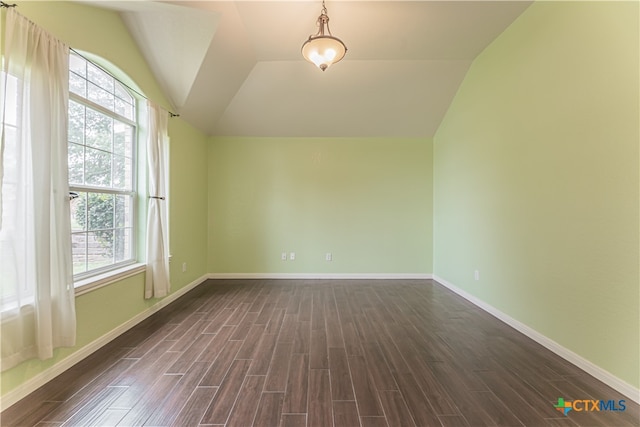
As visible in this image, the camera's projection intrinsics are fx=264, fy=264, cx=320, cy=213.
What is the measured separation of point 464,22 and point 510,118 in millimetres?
1113

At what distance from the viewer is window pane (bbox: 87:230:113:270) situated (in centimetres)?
240

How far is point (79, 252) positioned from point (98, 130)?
1.12 m

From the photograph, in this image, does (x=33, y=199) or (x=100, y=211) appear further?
(x=100, y=211)

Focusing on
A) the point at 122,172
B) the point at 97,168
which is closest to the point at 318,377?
the point at 97,168

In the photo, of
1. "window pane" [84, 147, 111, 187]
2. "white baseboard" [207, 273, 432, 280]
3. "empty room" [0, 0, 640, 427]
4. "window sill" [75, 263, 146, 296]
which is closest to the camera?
"empty room" [0, 0, 640, 427]

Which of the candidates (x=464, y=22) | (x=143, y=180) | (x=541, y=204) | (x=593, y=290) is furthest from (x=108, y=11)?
(x=593, y=290)

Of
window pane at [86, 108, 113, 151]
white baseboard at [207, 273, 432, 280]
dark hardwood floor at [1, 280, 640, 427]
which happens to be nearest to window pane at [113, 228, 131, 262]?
dark hardwood floor at [1, 280, 640, 427]

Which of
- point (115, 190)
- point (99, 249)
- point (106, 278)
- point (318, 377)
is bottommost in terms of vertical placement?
point (318, 377)

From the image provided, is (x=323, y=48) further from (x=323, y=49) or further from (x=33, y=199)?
(x=33, y=199)

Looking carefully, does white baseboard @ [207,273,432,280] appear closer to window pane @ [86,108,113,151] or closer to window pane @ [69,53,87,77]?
window pane @ [86,108,113,151]

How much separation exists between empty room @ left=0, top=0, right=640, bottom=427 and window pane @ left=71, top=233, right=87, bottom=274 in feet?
0.06

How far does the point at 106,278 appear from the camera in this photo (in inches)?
93.4

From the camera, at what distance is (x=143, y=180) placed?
3.00 meters

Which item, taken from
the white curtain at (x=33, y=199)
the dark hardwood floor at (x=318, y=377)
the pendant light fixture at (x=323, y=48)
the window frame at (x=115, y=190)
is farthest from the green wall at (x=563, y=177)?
the window frame at (x=115, y=190)
